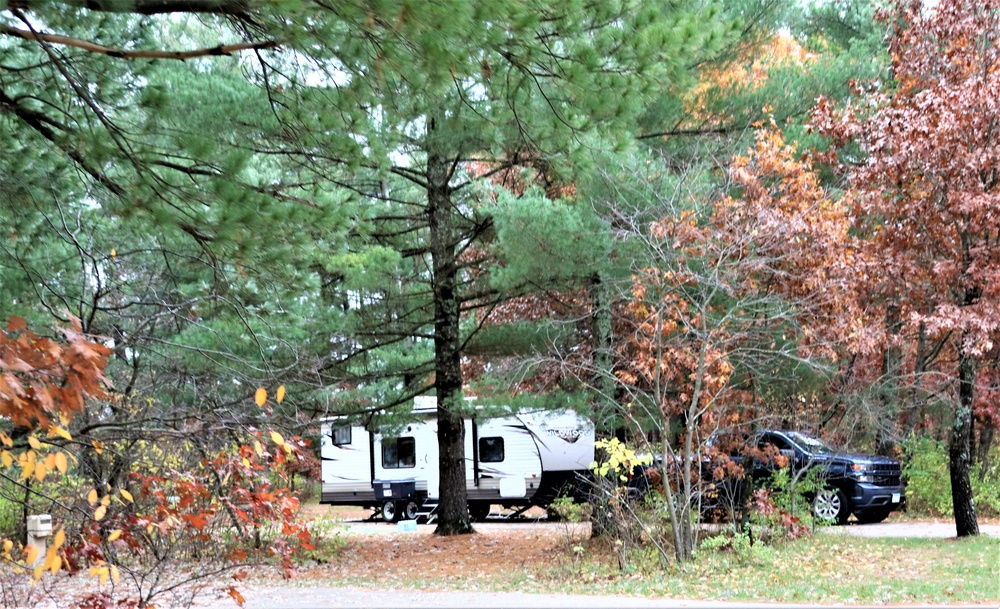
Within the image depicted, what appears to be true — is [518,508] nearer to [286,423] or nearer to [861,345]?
[861,345]

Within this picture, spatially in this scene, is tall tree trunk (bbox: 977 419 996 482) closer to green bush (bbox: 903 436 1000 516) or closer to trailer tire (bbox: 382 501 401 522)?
green bush (bbox: 903 436 1000 516)

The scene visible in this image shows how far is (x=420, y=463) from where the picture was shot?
2120 cm

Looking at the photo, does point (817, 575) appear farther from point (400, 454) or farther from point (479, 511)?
point (400, 454)

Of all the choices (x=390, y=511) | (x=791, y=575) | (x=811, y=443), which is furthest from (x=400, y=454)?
(x=791, y=575)

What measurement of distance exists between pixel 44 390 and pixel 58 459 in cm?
28

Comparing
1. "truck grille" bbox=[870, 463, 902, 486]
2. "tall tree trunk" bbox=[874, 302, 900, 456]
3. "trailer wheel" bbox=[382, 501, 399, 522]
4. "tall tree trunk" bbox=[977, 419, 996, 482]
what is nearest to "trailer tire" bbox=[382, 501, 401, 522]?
"trailer wheel" bbox=[382, 501, 399, 522]

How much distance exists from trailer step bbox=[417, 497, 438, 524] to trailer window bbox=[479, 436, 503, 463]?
1627 mm

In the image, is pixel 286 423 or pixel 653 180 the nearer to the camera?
pixel 286 423

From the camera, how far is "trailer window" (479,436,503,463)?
2027 centimetres

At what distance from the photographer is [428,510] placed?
848 inches

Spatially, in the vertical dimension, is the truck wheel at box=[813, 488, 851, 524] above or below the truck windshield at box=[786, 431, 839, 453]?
below

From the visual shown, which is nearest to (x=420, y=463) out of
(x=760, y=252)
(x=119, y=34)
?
(x=760, y=252)

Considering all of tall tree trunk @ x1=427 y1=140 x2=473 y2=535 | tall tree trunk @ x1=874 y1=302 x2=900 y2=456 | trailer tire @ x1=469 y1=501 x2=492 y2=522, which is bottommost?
trailer tire @ x1=469 y1=501 x2=492 y2=522

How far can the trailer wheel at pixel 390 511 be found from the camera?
2212cm
